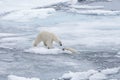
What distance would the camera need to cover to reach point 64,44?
12.4 m

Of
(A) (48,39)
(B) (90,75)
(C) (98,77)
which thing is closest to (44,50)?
(A) (48,39)

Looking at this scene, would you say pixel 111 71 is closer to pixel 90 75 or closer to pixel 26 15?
pixel 90 75

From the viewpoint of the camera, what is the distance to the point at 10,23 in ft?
59.2

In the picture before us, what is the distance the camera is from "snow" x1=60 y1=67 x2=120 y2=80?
8.44 m

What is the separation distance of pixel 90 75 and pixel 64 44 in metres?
3.82

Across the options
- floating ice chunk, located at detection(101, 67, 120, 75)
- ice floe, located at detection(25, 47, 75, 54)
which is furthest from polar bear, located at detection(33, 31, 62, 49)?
floating ice chunk, located at detection(101, 67, 120, 75)

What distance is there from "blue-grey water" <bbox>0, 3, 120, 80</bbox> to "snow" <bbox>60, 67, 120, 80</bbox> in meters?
0.23

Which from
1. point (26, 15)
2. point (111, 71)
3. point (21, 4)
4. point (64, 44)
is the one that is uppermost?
point (21, 4)

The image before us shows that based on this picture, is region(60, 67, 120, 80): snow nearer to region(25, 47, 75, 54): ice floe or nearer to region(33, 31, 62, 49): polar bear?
region(25, 47, 75, 54): ice floe

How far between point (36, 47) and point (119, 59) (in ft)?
8.25

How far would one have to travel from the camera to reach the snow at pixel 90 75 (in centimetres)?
844

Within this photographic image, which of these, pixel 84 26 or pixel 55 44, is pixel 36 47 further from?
pixel 84 26

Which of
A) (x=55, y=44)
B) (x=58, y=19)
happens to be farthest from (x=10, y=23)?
(x=55, y=44)

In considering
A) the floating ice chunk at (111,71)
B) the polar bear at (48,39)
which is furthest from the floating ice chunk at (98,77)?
the polar bear at (48,39)
